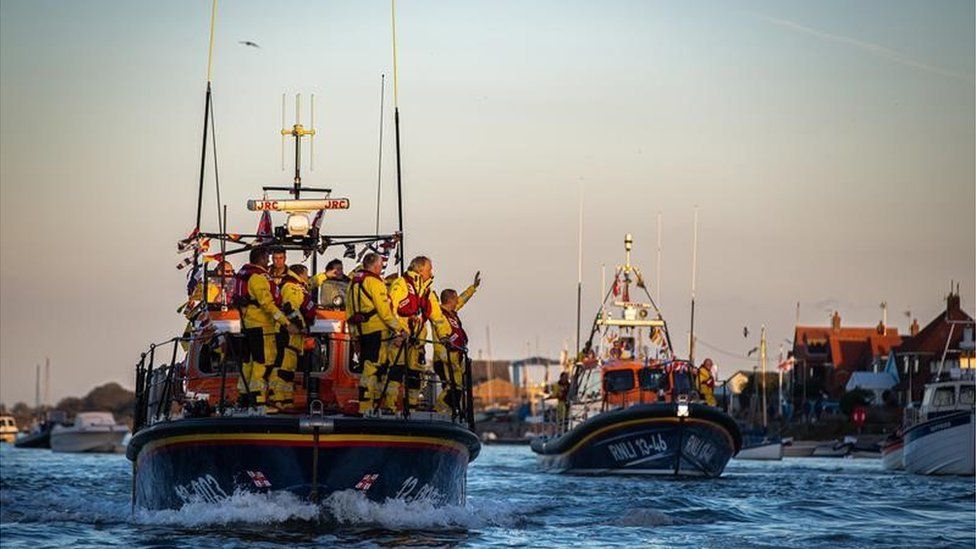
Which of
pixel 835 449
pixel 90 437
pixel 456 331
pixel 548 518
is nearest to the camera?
pixel 456 331

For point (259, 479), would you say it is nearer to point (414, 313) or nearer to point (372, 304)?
point (372, 304)

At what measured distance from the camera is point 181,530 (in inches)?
647

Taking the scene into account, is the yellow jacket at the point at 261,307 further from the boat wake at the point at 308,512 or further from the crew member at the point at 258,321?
the boat wake at the point at 308,512

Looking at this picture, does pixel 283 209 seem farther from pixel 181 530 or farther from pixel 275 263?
pixel 181 530

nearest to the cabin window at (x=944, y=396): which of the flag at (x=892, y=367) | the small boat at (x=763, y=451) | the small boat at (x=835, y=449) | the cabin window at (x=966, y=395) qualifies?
the cabin window at (x=966, y=395)

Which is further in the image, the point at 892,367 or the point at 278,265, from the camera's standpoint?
the point at 892,367

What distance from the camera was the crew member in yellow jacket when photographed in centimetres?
1716

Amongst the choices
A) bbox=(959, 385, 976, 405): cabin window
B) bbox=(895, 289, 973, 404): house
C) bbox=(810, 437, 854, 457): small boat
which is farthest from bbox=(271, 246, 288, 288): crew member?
bbox=(895, 289, 973, 404): house

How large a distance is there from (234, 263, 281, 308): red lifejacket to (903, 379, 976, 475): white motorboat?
83.3 ft

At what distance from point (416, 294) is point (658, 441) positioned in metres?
17.5

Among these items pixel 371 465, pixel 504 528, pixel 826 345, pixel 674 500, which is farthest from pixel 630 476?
pixel 826 345

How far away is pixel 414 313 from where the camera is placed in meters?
17.3

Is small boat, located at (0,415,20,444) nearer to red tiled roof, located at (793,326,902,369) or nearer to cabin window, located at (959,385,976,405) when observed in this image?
red tiled roof, located at (793,326,902,369)

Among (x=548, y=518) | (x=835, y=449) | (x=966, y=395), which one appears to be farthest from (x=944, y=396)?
(x=835, y=449)
